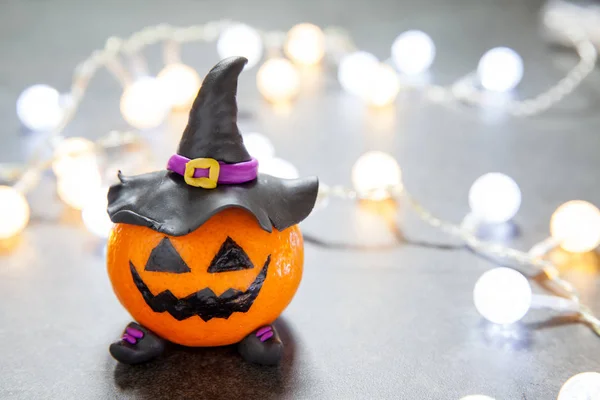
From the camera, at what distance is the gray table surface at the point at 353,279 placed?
47.0 inches

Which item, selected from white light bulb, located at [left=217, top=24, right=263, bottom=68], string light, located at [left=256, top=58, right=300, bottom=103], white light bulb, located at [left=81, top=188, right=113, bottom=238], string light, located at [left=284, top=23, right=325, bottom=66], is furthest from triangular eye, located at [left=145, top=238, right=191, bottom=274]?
string light, located at [left=284, top=23, right=325, bottom=66]

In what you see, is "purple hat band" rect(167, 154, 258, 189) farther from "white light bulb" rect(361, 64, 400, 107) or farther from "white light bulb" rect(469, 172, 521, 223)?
"white light bulb" rect(361, 64, 400, 107)

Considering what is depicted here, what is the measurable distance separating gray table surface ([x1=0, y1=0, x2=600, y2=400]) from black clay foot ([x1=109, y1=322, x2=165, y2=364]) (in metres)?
0.02

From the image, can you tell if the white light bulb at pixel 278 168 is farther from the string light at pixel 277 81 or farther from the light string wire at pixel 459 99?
the string light at pixel 277 81

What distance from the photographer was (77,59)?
10.3ft

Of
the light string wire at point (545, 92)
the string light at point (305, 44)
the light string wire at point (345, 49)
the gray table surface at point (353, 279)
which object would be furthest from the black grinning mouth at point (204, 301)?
the string light at point (305, 44)

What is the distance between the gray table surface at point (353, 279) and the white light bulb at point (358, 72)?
0.26 feet

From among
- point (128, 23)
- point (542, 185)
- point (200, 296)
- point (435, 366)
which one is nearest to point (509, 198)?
point (542, 185)

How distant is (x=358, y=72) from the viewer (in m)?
2.73

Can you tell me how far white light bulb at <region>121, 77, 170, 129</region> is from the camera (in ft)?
7.27

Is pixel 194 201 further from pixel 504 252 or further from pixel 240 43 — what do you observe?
pixel 240 43

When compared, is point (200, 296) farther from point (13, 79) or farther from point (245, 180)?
point (13, 79)

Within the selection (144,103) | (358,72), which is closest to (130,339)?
(144,103)

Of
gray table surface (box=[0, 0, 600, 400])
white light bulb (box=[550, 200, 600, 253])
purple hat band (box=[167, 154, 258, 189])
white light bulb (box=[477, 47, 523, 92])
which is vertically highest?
purple hat band (box=[167, 154, 258, 189])
